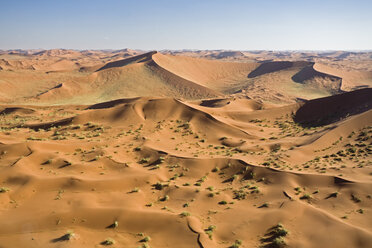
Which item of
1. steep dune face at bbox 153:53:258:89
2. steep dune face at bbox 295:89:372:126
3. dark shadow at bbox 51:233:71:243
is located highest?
steep dune face at bbox 153:53:258:89

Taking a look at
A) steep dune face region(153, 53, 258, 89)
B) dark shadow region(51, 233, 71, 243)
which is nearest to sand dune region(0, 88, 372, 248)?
dark shadow region(51, 233, 71, 243)

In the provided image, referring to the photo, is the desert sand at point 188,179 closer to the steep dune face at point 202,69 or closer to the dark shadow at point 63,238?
the dark shadow at point 63,238

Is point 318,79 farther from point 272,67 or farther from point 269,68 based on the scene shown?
point 269,68

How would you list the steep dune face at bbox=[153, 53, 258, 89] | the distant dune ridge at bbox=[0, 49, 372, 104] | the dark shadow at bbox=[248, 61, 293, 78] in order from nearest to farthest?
the distant dune ridge at bbox=[0, 49, 372, 104]
the steep dune face at bbox=[153, 53, 258, 89]
the dark shadow at bbox=[248, 61, 293, 78]

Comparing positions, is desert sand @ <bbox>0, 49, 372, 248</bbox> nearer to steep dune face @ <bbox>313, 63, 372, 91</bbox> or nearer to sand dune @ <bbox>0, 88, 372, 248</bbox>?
sand dune @ <bbox>0, 88, 372, 248</bbox>

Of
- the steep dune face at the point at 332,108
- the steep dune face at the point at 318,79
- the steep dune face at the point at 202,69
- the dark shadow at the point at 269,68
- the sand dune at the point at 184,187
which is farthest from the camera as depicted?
the dark shadow at the point at 269,68

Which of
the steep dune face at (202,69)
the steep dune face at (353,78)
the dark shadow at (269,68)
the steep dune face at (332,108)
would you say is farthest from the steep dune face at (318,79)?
the steep dune face at (332,108)

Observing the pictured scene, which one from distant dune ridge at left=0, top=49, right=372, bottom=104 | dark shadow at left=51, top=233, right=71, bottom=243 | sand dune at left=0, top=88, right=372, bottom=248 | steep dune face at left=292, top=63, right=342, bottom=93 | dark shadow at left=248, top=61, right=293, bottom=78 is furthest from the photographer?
dark shadow at left=248, top=61, right=293, bottom=78

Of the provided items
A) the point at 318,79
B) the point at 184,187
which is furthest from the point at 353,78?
the point at 184,187

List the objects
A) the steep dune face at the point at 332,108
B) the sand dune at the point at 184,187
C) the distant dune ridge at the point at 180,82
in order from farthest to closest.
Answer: the distant dune ridge at the point at 180,82
the steep dune face at the point at 332,108
the sand dune at the point at 184,187

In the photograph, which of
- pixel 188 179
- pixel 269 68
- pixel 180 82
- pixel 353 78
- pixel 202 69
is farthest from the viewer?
pixel 269 68

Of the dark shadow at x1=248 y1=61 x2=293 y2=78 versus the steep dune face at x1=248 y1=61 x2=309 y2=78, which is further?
the dark shadow at x1=248 y1=61 x2=293 y2=78
